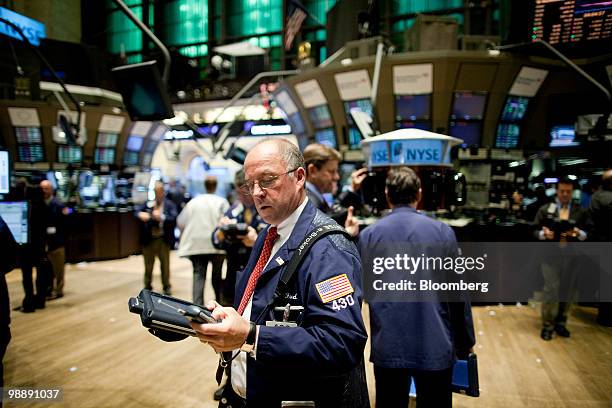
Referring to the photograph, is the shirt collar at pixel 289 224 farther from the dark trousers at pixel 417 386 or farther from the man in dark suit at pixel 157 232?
the man in dark suit at pixel 157 232

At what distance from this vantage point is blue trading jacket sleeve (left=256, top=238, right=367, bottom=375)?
1152mm

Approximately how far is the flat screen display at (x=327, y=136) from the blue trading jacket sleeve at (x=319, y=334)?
9.62m

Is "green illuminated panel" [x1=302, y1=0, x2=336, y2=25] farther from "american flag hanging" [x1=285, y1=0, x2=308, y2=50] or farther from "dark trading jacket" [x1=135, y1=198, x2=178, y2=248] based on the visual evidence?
"dark trading jacket" [x1=135, y1=198, x2=178, y2=248]

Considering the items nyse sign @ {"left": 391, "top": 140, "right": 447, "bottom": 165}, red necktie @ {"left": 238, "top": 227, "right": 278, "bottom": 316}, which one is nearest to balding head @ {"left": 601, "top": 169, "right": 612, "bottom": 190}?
nyse sign @ {"left": 391, "top": 140, "right": 447, "bottom": 165}

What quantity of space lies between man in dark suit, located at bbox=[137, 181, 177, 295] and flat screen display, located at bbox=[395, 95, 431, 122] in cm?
459

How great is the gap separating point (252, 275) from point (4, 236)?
1550 millimetres

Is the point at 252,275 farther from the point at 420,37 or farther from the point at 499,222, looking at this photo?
the point at 420,37

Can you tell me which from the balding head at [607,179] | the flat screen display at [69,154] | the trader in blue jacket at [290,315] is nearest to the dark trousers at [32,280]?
the trader in blue jacket at [290,315]

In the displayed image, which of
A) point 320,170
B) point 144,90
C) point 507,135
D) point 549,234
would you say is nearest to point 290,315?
point 320,170

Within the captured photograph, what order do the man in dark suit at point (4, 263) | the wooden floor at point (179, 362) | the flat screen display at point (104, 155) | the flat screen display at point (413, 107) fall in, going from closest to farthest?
1. the man in dark suit at point (4, 263)
2. the wooden floor at point (179, 362)
3. the flat screen display at point (413, 107)
4. the flat screen display at point (104, 155)

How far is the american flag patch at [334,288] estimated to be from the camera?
47.6 inches

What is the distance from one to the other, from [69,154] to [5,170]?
34.8 feet

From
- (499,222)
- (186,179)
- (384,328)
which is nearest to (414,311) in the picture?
(384,328)

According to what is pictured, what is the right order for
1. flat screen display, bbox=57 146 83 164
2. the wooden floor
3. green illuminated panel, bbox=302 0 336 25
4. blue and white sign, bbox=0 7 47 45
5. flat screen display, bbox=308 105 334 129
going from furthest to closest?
flat screen display, bbox=57 146 83 164 < green illuminated panel, bbox=302 0 336 25 < flat screen display, bbox=308 105 334 129 < the wooden floor < blue and white sign, bbox=0 7 47 45
